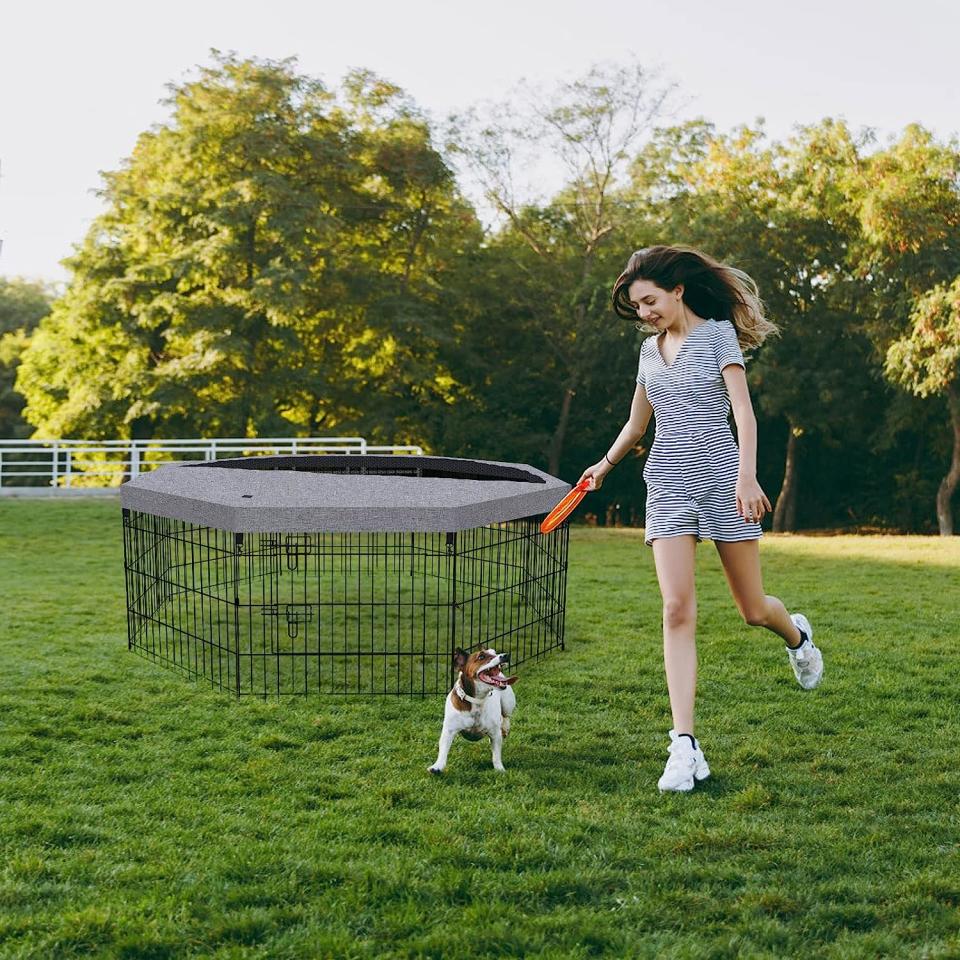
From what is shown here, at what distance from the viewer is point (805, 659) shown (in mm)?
4363

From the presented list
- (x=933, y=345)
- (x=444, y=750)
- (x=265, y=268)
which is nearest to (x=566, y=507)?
(x=444, y=750)

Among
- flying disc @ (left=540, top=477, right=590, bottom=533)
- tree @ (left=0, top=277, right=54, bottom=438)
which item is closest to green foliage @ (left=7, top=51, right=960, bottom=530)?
tree @ (left=0, top=277, right=54, bottom=438)

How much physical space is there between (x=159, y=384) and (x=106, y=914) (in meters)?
20.3

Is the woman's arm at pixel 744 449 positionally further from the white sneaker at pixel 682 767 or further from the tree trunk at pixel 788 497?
the tree trunk at pixel 788 497

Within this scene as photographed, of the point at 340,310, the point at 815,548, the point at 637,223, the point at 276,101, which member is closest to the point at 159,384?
the point at 340,310

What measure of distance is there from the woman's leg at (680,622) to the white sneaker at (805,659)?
93 centimetres

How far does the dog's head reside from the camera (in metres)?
3.52

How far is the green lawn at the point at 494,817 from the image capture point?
2.44m

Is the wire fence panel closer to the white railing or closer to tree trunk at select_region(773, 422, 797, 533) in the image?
the white railing

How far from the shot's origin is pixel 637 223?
23703 mm

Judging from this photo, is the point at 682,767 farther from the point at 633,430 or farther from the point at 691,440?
the point at 633,430

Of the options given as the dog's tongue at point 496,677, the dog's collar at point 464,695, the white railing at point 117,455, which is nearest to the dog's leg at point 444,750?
the dog's collar at point 464,695

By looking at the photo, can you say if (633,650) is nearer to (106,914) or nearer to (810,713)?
(810,713)

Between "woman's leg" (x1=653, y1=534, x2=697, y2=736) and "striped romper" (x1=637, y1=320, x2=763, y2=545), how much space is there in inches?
2.1
